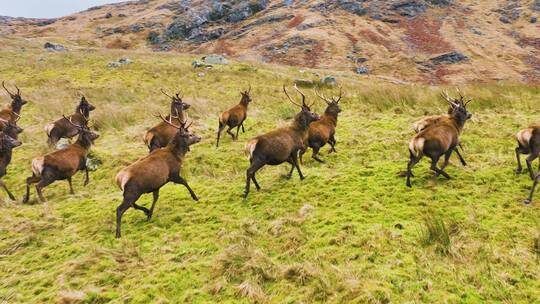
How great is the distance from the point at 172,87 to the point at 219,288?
2315 cm

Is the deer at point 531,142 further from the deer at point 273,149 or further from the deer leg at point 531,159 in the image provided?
the deer at point 273,149

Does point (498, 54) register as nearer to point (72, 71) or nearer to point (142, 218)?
point (72, 71)

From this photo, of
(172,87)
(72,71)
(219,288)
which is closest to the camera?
(219,288)

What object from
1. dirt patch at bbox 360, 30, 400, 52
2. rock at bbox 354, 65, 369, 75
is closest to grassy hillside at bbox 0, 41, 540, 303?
rock at bbox 354, 65, 369, 75

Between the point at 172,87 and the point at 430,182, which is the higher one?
the point at 430,182

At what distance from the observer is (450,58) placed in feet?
200

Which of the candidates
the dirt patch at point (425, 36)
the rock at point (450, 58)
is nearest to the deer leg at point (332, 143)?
the rock at point (450, 58)

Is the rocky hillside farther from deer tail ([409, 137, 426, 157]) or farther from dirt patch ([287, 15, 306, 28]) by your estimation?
deer tail ([409, 137, 426, 157])

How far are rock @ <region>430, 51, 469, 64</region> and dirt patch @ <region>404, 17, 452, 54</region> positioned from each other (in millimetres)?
4794

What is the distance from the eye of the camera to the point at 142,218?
916cm

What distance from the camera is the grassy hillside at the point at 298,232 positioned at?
19.0ft

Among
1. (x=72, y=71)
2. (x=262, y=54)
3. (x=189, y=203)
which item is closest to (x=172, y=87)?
(x=72, y=71)

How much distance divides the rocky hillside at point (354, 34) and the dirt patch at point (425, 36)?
0.17 m

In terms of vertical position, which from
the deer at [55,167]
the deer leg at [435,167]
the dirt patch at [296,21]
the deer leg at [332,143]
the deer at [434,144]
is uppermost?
the deer at [55,167]
